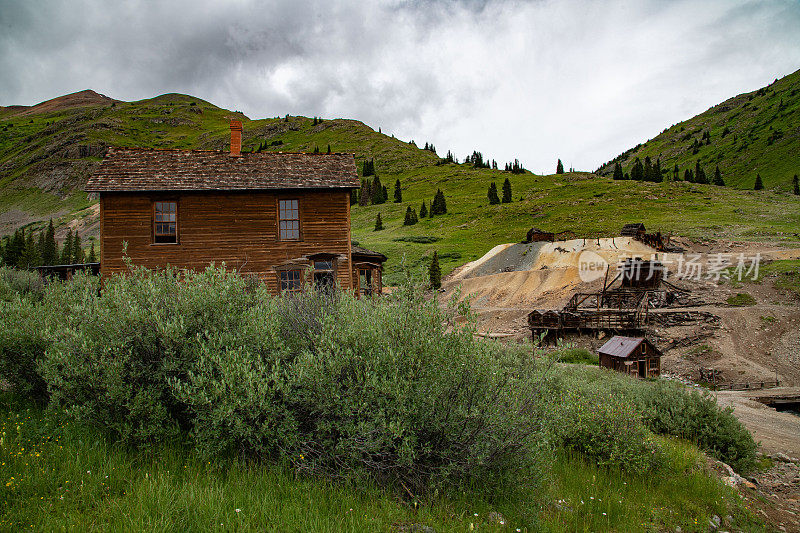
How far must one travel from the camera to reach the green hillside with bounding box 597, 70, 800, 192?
381ft

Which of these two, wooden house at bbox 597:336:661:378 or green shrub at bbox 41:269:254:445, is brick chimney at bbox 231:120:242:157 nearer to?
green shrub at bbox 41:269:254:445

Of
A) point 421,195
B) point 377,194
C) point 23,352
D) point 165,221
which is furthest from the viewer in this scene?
point 377,194

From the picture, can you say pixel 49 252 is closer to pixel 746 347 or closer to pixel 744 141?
pixel 746 347

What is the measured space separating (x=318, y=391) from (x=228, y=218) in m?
15.2

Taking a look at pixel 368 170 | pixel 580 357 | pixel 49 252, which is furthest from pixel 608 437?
pixel 368 170

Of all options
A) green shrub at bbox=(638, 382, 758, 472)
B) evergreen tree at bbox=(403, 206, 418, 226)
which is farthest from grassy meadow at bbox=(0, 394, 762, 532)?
evergreen tree at bbox=(403, 206, 418, 226)

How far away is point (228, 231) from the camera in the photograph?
59.9ft

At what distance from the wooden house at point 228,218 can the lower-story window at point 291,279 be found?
41 millimetres

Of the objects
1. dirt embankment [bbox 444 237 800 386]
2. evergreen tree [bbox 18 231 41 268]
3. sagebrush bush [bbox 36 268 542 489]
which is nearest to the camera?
sagebrush bush [bbox 36 268 542 489]

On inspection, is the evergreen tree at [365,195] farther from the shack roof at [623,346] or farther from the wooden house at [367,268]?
the shack roof at [623,346]

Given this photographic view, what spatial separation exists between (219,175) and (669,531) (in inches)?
721

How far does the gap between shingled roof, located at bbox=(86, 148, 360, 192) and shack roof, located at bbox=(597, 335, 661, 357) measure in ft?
50.8

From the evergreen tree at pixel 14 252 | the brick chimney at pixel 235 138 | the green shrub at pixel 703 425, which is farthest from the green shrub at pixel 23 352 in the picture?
the evergreen tree at pixel 14 252

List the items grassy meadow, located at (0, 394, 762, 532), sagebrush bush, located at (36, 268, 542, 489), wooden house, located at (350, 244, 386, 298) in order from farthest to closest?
wooden house, located at (350, 244, 386, 298) < sagebrush bush, located at (36, 268, 542, 489) < grassy meadow, located at (0, 394, 762, 532)
